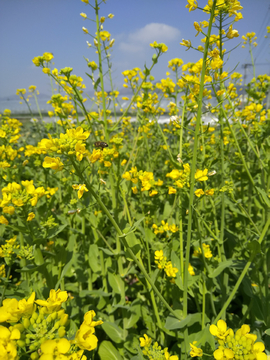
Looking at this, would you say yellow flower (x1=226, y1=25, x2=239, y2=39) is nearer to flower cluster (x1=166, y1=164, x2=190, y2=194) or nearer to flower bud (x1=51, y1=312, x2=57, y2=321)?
flower cluster (x1=166, y1=164, x2=190, y2=194)

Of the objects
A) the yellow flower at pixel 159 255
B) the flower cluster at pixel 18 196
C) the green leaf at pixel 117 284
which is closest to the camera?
the flower cluster at pixel 18 196

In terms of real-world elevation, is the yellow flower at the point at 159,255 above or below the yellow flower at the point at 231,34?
below

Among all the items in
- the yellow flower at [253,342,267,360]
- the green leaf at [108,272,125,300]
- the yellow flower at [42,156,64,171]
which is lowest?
the green leaf at [108,272,125,300]

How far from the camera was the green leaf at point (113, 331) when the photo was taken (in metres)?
1.86

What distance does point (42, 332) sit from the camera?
0.85m

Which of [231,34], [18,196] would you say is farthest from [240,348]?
[231,34]

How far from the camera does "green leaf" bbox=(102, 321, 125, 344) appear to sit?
73.2 inches

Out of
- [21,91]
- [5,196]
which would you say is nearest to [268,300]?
[5,196]

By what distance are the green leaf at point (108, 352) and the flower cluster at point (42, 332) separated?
3.71 feet

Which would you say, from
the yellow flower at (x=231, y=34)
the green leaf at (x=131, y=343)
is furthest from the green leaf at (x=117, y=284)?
the yellow flower at (x=231, y=34)

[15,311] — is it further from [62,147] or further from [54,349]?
[62,147]

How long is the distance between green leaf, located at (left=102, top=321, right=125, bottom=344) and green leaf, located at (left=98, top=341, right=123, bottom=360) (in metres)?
0.08

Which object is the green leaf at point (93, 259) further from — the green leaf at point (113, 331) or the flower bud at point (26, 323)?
the flower bud at point (26, 323)

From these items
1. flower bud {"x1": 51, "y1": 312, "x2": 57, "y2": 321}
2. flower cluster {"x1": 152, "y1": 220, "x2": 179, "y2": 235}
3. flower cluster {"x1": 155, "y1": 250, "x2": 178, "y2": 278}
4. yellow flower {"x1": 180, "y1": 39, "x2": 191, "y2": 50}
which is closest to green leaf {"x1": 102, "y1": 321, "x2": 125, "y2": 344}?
flower cluster {"x1": 155, "y1": 250, "x2": 178, "y2": 278}
